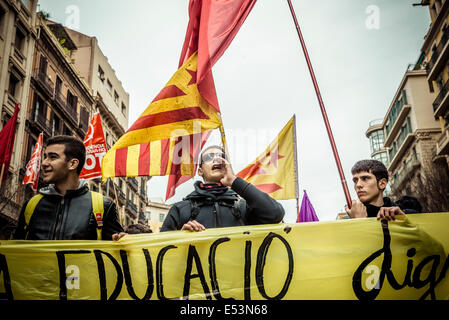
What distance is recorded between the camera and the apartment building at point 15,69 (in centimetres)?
2184

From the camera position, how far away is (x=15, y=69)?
2377cm

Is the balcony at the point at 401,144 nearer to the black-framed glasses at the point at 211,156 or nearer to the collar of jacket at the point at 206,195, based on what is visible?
the black-framed glasses at the point at 211,156

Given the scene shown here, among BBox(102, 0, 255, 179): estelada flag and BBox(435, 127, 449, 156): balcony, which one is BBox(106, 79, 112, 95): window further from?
BBox(102, 0, 255, 179): estelada flag

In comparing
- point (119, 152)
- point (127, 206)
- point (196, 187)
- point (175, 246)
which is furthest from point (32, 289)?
point (127, 206)

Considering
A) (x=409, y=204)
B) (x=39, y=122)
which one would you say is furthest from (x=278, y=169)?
(x=39, y=122)

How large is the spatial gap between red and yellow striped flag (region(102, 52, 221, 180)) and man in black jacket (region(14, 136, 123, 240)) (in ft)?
5.96

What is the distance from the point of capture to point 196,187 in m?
3.79

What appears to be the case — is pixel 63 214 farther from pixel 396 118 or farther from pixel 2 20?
pixel 396 118

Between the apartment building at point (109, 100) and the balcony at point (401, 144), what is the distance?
2411 centimetres

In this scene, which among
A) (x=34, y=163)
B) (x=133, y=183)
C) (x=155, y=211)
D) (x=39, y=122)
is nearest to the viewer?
(x=34, y=163)

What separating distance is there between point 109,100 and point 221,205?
37.3m
